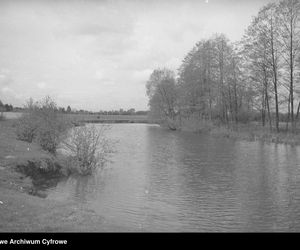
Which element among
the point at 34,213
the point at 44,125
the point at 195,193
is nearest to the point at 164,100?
the point at 44,125

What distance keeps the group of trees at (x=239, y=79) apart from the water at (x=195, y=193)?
665 inches

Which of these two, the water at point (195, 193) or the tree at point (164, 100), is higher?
the tree at point (164, 100)

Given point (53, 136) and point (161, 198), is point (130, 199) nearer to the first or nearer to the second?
point (161, 198)

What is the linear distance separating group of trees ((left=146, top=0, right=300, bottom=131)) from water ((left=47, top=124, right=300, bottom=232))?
16.9 m

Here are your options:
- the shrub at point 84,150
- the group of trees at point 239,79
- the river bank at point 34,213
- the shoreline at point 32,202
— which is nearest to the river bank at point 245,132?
the group of trees at point 239,79

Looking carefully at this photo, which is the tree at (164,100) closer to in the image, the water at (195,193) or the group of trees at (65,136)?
the group of trees at (65,136)

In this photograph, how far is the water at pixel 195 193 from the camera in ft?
41.1

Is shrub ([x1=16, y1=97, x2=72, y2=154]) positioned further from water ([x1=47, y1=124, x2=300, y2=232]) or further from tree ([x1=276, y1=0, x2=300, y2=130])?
tree ([x1=276, y1=0, x2=300, y2=130])

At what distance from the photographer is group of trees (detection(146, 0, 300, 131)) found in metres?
39.9

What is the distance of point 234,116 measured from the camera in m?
60.0

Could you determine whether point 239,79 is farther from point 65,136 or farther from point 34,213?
point 34,213

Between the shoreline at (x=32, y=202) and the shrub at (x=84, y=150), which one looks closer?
the shoreline at (x=32, y=202)
